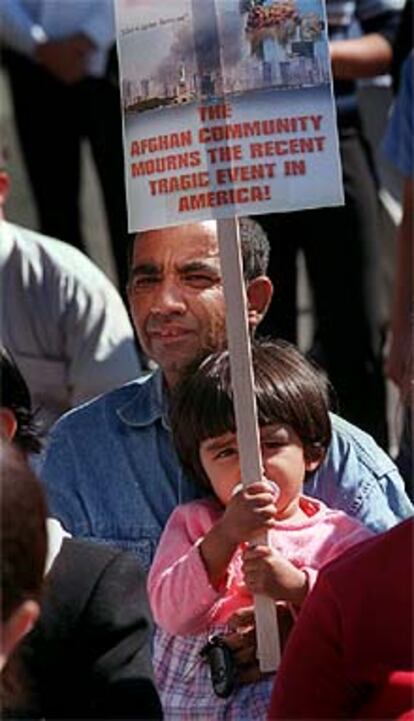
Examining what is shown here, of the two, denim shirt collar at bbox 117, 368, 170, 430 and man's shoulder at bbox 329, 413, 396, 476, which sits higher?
denim shirt collar at bbox 117, 368, 170, 430

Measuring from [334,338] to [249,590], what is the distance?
250cm

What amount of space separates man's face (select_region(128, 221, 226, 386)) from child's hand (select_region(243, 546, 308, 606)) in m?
0.61

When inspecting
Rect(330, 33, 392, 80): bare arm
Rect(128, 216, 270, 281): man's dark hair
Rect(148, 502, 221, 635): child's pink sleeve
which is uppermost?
Rect(330, 33, 392, 80): bare arm

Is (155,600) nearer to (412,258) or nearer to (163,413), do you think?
(163,413)

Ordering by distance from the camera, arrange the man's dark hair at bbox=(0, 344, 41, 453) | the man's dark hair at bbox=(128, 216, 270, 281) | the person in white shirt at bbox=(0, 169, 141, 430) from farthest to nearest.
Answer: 1. the person in white shirt at bbox=(0, 169, 141, 430)
2. the man's dark hair at bbox=(128, 216, 270, 281)
3. the man's dark hair at bbox=(0, 344, 41, 453)

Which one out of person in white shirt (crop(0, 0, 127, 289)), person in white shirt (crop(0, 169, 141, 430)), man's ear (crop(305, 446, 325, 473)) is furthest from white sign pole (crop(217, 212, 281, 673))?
person in white shirt (crop(0, 0, 127, 289))

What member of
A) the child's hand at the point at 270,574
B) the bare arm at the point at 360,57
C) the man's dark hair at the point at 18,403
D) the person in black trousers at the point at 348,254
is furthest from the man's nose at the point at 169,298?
the bare arm at the point at 360,57

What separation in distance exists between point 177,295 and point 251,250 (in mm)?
Answer: 185

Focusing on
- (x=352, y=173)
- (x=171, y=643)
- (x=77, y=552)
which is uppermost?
(x=352, y=173)

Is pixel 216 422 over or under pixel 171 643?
over

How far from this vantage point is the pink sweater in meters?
3.24

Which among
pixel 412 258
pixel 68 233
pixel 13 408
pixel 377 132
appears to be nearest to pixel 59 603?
pixel 13 408

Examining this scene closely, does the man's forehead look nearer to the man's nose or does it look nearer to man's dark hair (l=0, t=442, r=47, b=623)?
the man's nose

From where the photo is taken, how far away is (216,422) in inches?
133
